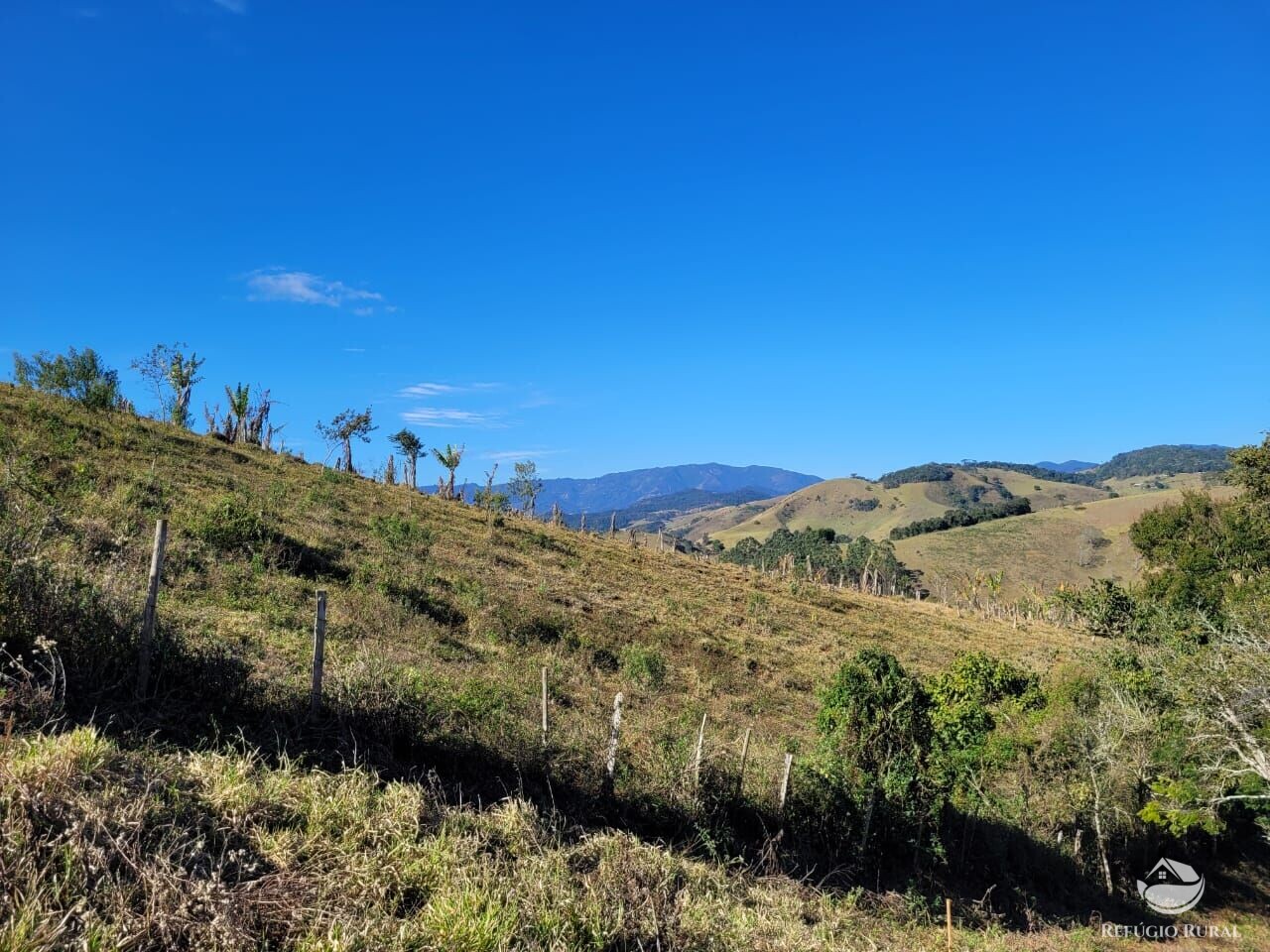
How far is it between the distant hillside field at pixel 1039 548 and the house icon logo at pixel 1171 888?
246 feet

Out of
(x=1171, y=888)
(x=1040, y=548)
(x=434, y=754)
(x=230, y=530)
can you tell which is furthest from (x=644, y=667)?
(x=1040, y=548)

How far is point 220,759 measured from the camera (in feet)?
18.9

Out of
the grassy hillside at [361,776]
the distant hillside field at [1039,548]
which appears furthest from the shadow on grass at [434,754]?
the distant hillside field at [1039,548]

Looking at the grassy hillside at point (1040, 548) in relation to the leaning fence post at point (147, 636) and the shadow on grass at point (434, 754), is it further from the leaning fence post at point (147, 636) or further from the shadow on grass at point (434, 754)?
the leaning fence post at point (147, 636)

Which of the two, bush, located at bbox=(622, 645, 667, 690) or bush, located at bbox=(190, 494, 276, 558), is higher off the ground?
bush, located at bbox=(190, 494, 276, 558)

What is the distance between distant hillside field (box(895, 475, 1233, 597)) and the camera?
9462cm

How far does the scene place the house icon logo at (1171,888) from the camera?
14.4 metres

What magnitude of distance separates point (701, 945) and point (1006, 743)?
1146 cm

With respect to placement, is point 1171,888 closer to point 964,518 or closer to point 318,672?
point 318,672

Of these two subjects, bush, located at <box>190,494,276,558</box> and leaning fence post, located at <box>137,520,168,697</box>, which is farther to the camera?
bush, located at <box>190,494,276,558</box>

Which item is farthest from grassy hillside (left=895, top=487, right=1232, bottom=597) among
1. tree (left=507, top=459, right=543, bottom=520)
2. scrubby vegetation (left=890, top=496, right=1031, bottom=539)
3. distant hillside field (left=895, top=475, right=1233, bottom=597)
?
tree (left=507, top=459, right=543, bottom=520)

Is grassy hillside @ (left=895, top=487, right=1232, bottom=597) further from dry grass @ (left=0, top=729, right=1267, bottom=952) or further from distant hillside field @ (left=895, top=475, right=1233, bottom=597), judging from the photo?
dry grass @ (left=0, top=729, right=1267, bottom=952)

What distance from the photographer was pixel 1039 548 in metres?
105

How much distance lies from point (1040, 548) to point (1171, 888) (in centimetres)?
10496
